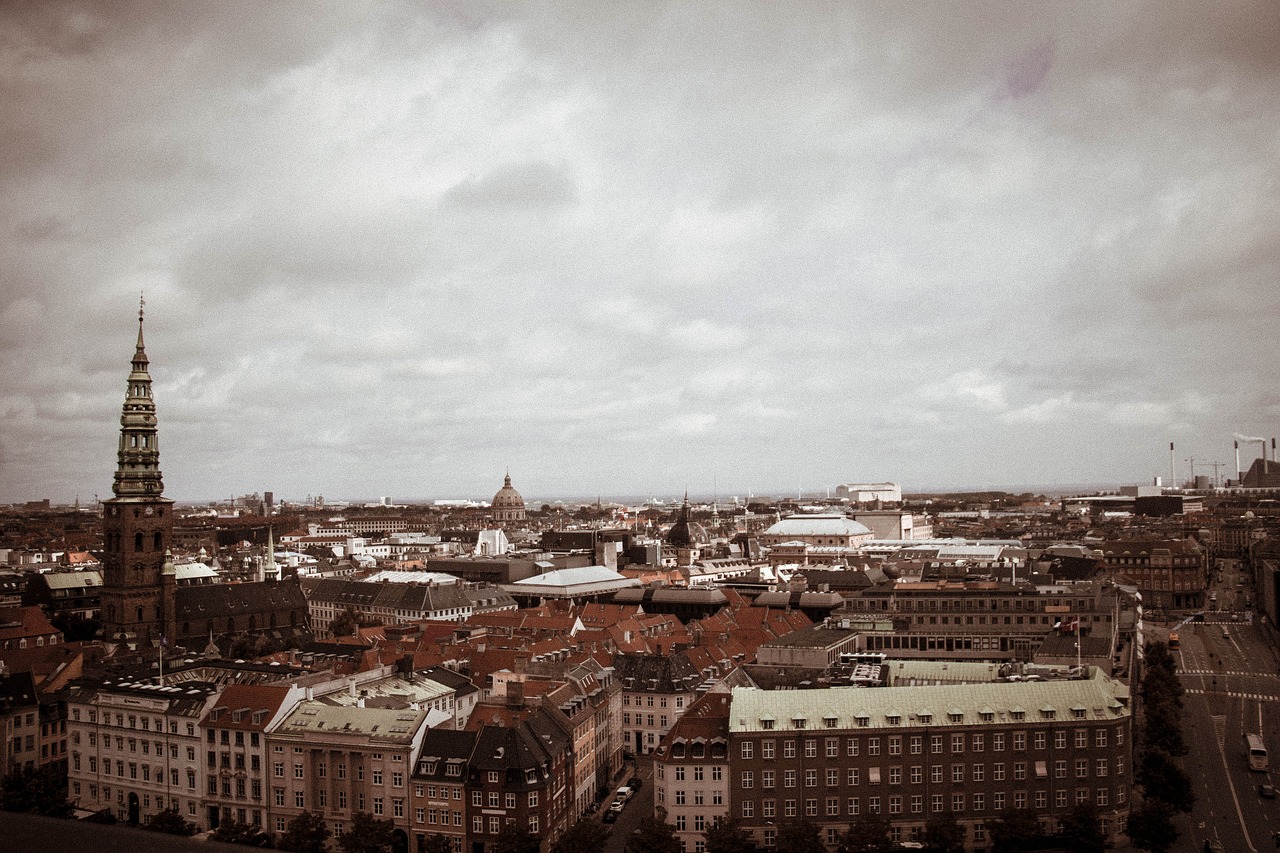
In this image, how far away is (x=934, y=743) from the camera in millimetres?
45750

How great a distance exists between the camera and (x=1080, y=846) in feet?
144

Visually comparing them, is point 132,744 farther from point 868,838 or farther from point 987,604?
point 987,604

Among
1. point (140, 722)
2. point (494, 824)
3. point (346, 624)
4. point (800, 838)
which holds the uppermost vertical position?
point (140, 722)

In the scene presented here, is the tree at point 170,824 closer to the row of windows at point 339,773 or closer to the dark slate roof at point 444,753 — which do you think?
the row of windows at point 339,773

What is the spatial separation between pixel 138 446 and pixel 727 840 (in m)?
65.4

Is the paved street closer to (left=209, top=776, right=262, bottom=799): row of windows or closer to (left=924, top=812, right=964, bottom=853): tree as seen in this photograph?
(left=924, top=812, right=964, bottom=853): tree

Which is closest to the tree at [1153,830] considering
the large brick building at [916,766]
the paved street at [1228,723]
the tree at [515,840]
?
the large brick building at [916,766]

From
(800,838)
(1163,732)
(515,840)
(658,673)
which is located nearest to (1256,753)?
(1163,732)

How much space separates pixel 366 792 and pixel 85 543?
103 meters

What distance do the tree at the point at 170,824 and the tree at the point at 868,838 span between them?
90.6ft

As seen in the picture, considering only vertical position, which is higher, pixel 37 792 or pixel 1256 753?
pixel 37 792

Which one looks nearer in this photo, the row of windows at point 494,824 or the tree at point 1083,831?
the tree at point 1083,831

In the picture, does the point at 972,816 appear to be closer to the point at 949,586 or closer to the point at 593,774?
the point at 593,774

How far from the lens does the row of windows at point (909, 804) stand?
45.2m
